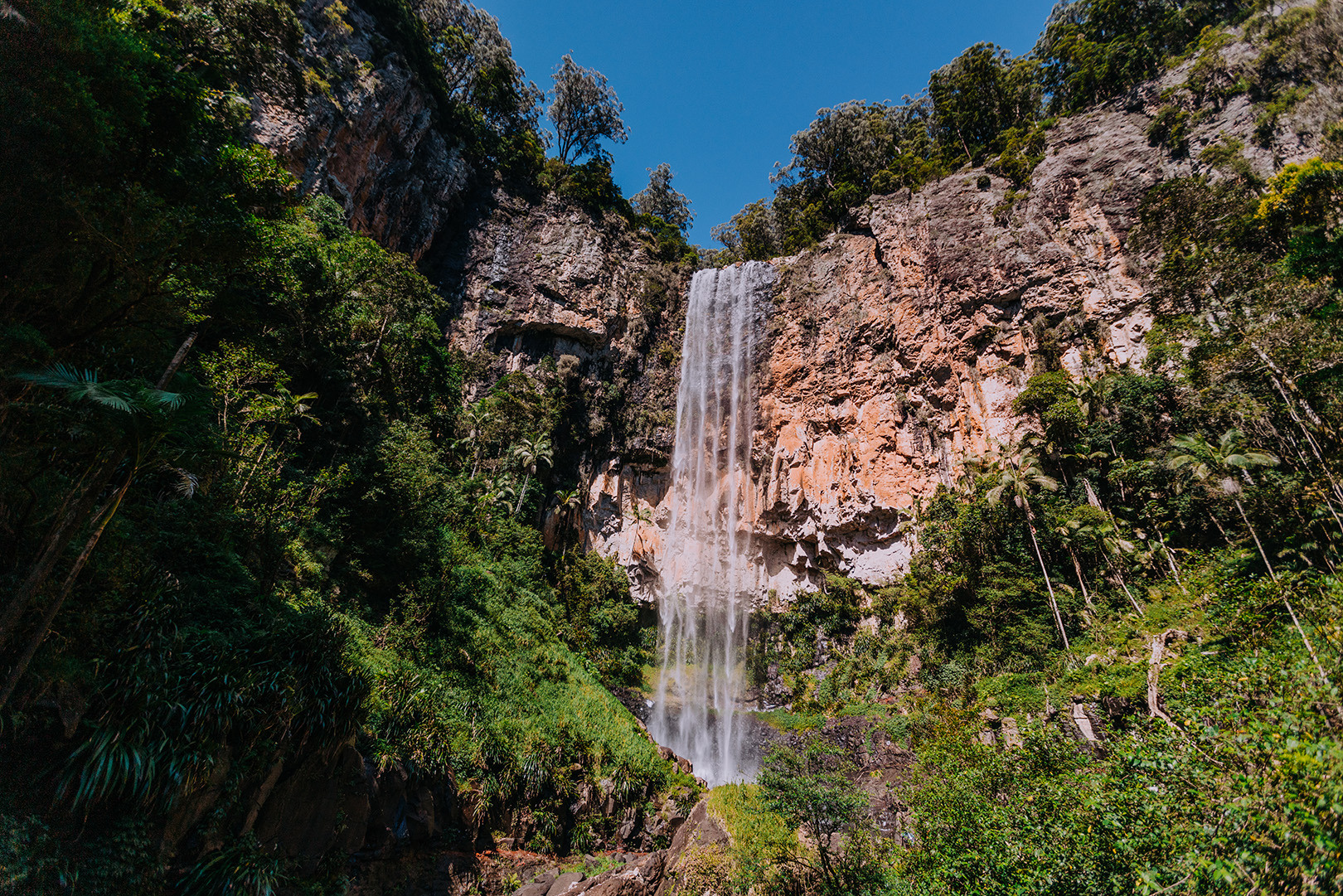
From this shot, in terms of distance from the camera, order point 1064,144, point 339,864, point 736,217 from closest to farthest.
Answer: point 339,864
point 1064,144
point 736,217

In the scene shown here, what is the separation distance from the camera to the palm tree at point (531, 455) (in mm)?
26158

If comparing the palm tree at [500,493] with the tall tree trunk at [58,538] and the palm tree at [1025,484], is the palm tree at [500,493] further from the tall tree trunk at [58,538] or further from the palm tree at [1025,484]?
the palm tree at [1025,484]

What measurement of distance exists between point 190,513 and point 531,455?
1749 cm

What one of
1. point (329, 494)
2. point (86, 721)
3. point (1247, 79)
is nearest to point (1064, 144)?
point (1247, 79)

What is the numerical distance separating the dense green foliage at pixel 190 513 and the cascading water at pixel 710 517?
33.3ft

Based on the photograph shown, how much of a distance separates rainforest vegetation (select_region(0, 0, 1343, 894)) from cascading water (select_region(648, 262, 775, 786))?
6.51 ft

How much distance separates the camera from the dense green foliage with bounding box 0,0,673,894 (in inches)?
209

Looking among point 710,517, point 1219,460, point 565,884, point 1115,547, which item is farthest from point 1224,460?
point 565,884

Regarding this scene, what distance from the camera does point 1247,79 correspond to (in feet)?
65.6

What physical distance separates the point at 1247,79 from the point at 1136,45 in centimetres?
636

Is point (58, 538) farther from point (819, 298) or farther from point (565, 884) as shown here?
point (819, 298)

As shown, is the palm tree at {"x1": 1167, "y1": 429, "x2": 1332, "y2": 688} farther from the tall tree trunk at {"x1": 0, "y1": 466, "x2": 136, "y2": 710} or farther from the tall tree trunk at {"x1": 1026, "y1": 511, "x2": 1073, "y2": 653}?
the tall tree trunk at {"x1": 0, "y1": 466, "x2": 136, "y2": 710}

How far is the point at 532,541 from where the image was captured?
970 inches

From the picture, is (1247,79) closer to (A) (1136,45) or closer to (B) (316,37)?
(A) (1136,45)
